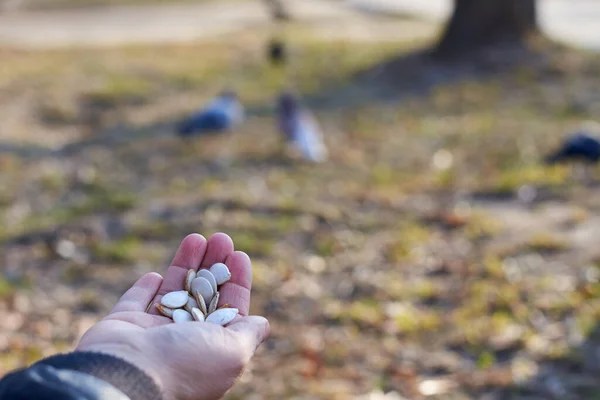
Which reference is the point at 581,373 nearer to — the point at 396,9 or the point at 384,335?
the point at 384,335

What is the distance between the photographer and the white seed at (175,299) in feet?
6.82

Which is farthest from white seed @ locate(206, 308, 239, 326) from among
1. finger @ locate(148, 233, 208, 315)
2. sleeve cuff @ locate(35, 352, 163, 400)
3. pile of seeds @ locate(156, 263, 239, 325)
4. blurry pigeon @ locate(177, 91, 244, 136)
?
blurry pigeon @ locate(177, 91, 244, 136)

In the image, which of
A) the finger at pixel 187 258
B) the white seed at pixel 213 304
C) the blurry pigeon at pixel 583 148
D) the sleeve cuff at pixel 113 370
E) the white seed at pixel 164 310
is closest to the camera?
the sleeve cuff at pixel 113 370

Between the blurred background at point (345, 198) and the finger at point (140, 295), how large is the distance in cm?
137

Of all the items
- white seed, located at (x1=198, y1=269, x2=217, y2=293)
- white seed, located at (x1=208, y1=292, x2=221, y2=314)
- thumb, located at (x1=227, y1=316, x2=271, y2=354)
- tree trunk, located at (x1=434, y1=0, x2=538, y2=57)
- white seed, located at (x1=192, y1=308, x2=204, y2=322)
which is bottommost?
thumb, located at (x1=227, y1=316, x2=271, y2=354)

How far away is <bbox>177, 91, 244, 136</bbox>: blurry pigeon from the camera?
6.98 m

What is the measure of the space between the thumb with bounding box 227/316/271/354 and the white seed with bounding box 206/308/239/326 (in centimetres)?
Result: 3

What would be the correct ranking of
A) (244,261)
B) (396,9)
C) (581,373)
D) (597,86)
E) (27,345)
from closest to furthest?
(244,261) < (581,373) < (27,345) < (597,86) < (396,9)

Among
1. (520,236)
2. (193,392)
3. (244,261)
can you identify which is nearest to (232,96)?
(520,236)

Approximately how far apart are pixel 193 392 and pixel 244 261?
529 mm

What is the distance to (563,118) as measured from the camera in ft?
25.3

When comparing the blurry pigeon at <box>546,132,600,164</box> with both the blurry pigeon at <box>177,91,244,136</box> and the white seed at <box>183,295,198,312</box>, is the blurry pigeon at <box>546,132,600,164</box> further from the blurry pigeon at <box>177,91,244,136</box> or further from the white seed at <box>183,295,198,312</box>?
the white seed at <box>183,295,198,312</box>

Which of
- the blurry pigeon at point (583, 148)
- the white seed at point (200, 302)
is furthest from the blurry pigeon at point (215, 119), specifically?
the white seed at point (200, 302)

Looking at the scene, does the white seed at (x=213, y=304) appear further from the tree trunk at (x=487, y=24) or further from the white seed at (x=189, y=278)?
the tree trunk at (x=487, y=24)
